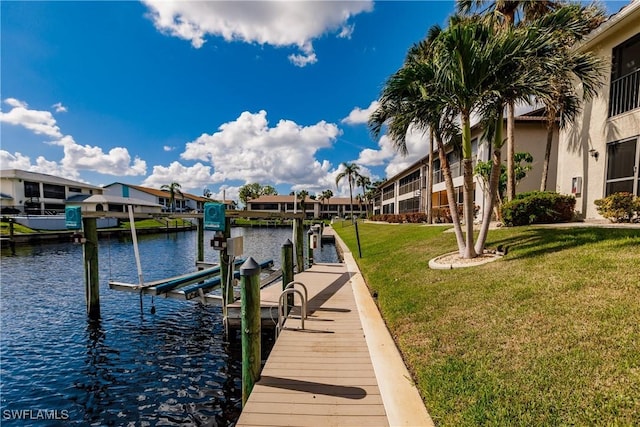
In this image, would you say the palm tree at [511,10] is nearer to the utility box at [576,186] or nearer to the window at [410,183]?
the utility box at [576,186]

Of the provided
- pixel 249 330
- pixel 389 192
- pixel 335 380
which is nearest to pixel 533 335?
pixel 335 380

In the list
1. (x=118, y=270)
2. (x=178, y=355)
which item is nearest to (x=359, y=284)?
(x=178, y=355)

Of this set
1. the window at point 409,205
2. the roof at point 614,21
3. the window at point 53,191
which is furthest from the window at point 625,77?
the window at point 53,191

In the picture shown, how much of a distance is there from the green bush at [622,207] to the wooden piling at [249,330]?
11584 mm

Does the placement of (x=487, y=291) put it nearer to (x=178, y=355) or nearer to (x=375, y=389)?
(x=375, y=389)

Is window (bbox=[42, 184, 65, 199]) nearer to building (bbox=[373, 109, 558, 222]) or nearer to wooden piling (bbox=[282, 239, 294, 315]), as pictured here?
building (bbox=[373, 109, 558, 222])

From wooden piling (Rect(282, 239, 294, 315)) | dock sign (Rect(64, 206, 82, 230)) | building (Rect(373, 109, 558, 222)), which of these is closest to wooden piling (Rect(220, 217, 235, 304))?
wooden piling (Rect(282, 239, 294, 315))

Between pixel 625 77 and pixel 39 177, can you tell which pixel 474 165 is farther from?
pixel 39 177

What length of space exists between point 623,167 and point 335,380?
12.6 meters

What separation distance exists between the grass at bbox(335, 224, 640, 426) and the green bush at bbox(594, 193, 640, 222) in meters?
3.51

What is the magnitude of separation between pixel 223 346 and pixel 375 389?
467 centimetres

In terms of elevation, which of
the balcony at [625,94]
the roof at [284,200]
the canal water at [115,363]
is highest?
the balcony at [625,94]

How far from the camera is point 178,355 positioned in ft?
22.7

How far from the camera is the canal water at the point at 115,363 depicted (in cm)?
504
